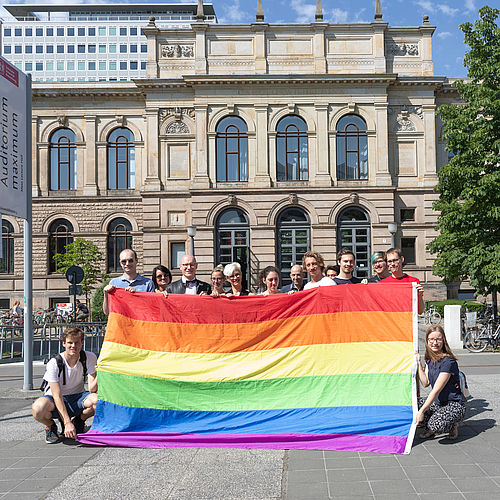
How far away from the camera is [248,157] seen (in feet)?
120

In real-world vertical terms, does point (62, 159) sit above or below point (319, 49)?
below

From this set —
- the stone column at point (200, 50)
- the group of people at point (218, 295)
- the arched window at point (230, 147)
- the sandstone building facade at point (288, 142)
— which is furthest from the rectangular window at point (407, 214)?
the group of people at point (218, 295)

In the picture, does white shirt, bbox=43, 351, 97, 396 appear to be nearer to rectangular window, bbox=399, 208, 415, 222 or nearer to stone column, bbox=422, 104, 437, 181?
rectangular window, bbox=399, 208, 415, 222

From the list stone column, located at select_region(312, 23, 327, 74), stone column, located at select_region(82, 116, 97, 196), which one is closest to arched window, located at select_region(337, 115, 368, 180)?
stone column, located at select_region(312, 23, 327, 74)

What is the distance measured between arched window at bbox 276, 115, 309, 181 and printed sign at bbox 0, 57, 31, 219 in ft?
84.2

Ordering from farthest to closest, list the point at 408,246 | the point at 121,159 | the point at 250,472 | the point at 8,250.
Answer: the point at 8,250, the point at 121,159, the point at 408,246, the point at 250,472

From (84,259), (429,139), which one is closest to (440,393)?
(84,259)

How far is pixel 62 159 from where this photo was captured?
38.8 metres

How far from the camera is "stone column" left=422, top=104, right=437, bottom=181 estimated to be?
3706cm

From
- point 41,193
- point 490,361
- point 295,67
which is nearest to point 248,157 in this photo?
point 295,67

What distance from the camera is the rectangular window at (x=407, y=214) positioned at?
122ft

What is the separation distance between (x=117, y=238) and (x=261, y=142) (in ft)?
38.0

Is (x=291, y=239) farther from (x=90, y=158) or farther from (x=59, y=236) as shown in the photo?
(x=59, y=236)

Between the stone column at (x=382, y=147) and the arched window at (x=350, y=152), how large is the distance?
0.81 metres
